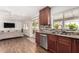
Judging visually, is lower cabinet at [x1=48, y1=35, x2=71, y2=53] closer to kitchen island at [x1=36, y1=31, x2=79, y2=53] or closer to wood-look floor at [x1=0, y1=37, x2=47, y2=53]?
kitchen island at [x1=36, y1=31, x2=79, y2=53]

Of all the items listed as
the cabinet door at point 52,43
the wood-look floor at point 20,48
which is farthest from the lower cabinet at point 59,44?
the wood-look floor at point 20,48

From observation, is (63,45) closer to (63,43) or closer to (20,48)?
(63,43)

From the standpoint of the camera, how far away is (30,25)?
10.5 metres

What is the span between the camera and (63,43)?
2973mm

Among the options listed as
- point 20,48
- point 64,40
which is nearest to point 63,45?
point 64,40

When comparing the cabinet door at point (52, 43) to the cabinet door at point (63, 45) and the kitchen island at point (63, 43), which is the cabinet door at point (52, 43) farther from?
the cabinet door at point (63, 45)

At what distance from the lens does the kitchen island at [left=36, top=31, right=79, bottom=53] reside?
2500 millimetres

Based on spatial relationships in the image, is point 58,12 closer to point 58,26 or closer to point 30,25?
point 58,26

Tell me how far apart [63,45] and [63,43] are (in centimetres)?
7

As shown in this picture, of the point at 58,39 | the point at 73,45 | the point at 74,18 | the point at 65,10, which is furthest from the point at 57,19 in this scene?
the point at 73,45

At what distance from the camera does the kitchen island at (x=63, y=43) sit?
2500mm

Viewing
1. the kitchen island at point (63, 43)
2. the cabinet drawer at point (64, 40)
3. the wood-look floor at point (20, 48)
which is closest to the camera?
the kitchen island at point (63, 43)

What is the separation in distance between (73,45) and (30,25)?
27.0 ft
